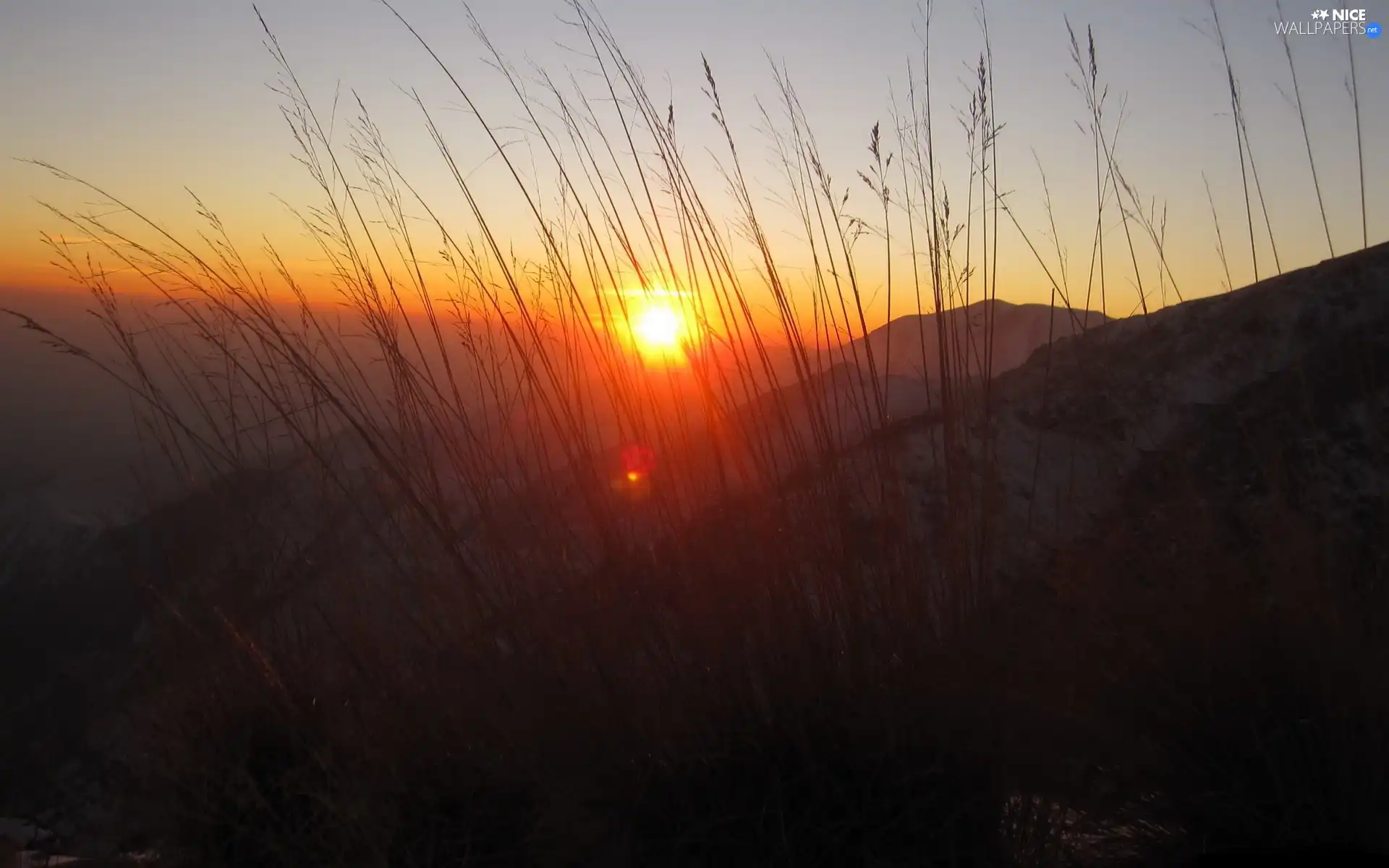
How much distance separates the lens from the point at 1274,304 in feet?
9.52

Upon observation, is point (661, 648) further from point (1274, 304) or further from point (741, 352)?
point (1274, 304)

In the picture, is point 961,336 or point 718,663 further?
point 961,336

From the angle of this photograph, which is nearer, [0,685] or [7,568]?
[0,685]

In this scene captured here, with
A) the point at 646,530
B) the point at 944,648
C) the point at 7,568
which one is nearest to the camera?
the point at 944,648

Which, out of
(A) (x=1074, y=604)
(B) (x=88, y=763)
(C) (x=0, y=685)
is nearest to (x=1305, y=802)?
(A) (x=1074, y=604)

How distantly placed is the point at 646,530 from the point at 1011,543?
1066 millimetres

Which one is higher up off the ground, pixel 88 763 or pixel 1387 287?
pixel 1387 287

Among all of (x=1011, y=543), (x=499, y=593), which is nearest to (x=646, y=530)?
(x=499, y=593)

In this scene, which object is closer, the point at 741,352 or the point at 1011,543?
the point at 741,352

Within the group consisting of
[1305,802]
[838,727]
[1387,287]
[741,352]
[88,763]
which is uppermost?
[1387,287]

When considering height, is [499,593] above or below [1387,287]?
below

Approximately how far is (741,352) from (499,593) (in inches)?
23.9

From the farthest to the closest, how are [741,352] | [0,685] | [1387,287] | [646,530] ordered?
[0,685], [1387,287], [646,530], [741,352]

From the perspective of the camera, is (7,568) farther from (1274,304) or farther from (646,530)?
(1274,304)
